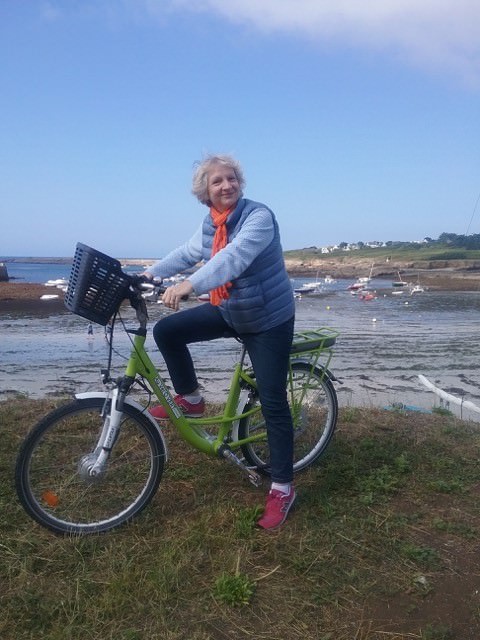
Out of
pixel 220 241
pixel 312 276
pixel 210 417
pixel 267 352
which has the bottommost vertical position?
pixel 312 276

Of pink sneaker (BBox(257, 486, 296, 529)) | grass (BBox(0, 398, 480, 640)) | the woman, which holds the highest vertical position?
the woman

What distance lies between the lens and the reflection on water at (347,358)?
993 centimetres

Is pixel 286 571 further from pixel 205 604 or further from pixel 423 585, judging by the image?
pixel 423 585

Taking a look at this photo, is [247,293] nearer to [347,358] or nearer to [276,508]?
[276,508]

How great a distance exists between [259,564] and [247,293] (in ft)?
5.06

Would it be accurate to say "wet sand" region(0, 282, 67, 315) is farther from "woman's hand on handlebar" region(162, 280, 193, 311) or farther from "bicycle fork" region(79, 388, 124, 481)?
"woman's hand on handlebar" region(162, 280, 193, 311)

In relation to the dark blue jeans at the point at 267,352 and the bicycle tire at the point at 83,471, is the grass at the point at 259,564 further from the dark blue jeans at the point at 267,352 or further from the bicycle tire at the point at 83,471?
the dark blue jeans at the point at 267,352

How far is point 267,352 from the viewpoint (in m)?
3.77

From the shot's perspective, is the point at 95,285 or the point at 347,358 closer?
the point at 95,285

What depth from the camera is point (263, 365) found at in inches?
149

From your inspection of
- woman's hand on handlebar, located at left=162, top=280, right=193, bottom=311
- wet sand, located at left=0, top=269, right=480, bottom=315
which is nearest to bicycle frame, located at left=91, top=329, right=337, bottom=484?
woman's hand on handlebar, located at left=162, top=280, right=193, bottom=311

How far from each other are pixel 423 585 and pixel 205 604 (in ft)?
3.81

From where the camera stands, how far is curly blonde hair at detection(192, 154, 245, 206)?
12.0 feet

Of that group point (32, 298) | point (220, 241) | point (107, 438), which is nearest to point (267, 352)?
point (220, 241)
